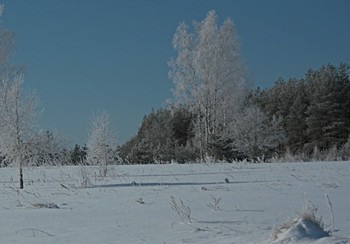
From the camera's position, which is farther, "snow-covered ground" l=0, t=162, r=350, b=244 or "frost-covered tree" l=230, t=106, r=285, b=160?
"frost-covered tree" l=230, t=106, r=285, b=160

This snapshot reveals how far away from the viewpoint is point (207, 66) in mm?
30531

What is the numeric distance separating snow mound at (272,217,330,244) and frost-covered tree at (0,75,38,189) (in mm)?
10993

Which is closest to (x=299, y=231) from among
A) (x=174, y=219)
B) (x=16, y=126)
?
(x=174, y=219)

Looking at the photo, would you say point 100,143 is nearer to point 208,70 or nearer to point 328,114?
point 208,70

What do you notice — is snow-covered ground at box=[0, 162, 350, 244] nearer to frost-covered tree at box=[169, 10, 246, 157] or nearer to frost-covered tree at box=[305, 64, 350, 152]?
frost-covered tree at box=[169, 10, 246, 157]

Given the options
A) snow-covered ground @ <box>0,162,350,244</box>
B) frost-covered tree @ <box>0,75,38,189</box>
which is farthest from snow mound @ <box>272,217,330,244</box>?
frost-covered tree @ <box>0,75,38,189</box>

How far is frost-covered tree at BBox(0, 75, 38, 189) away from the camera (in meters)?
13.4

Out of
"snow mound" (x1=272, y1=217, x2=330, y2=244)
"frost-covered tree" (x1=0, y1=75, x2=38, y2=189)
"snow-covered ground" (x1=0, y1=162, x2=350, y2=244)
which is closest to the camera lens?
"snow mound" (x1=272, y1=217, x2=330, y2=244)

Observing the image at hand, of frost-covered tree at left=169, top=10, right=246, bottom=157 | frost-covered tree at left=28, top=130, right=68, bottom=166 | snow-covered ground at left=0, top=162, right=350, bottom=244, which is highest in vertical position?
frost-covered tree at left=169, top=10, right=246, bottom=157

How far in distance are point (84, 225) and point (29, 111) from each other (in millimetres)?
9262

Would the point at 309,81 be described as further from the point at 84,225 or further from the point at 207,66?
the point at 84,225

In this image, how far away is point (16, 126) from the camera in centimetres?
1333

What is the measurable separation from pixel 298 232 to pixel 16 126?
37.3ft

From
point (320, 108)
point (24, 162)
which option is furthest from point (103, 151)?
point (320, 108)
